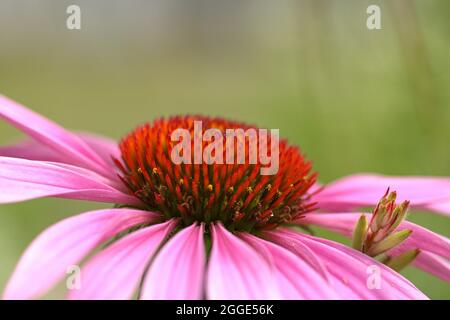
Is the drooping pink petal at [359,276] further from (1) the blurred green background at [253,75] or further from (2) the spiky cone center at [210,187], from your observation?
(1) the blurred green background at [253,75]

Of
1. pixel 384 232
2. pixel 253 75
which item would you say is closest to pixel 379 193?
pixel 384 232


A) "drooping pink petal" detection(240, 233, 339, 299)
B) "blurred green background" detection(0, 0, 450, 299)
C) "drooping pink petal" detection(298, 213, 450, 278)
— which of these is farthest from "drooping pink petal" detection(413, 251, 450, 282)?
"blurred green background" detection(0, 0, 450, 299)

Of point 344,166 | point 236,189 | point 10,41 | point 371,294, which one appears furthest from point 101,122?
point 371,294

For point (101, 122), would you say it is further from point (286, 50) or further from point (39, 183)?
point (39, 183)

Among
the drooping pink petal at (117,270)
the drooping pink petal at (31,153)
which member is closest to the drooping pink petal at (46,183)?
the drooping pink petal at (117,270)

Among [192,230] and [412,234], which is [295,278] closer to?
[192,230]
